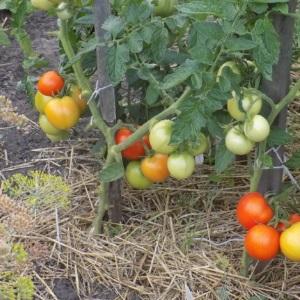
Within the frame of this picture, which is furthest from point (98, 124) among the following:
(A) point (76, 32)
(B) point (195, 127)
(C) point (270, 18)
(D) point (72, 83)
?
(C) point (270, 18)

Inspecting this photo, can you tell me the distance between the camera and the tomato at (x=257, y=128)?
1.45m

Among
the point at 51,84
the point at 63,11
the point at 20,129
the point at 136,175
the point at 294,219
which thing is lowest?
the point at 20,129

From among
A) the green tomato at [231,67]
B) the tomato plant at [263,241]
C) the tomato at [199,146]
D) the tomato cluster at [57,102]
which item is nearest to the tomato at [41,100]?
the tomato cluster at [57,102]

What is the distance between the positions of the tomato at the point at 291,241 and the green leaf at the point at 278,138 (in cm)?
20

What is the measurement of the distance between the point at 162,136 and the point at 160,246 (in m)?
0.46

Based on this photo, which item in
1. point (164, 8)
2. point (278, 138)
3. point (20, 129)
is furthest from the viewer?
point (20, 129)

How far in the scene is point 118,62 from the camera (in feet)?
5.19

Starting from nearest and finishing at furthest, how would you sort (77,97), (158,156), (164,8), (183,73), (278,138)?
(183,73), (278,138), (164,8), (158,156), (77,97)

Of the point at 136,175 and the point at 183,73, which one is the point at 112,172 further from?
→ the point at 183,73

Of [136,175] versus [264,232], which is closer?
[264,232]

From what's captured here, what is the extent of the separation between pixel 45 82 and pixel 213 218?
0.67 metres

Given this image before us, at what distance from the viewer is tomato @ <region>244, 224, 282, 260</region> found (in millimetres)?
1502

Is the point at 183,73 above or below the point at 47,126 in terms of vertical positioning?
above

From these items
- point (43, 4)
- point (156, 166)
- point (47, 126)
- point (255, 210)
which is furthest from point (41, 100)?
point (255, 210)
